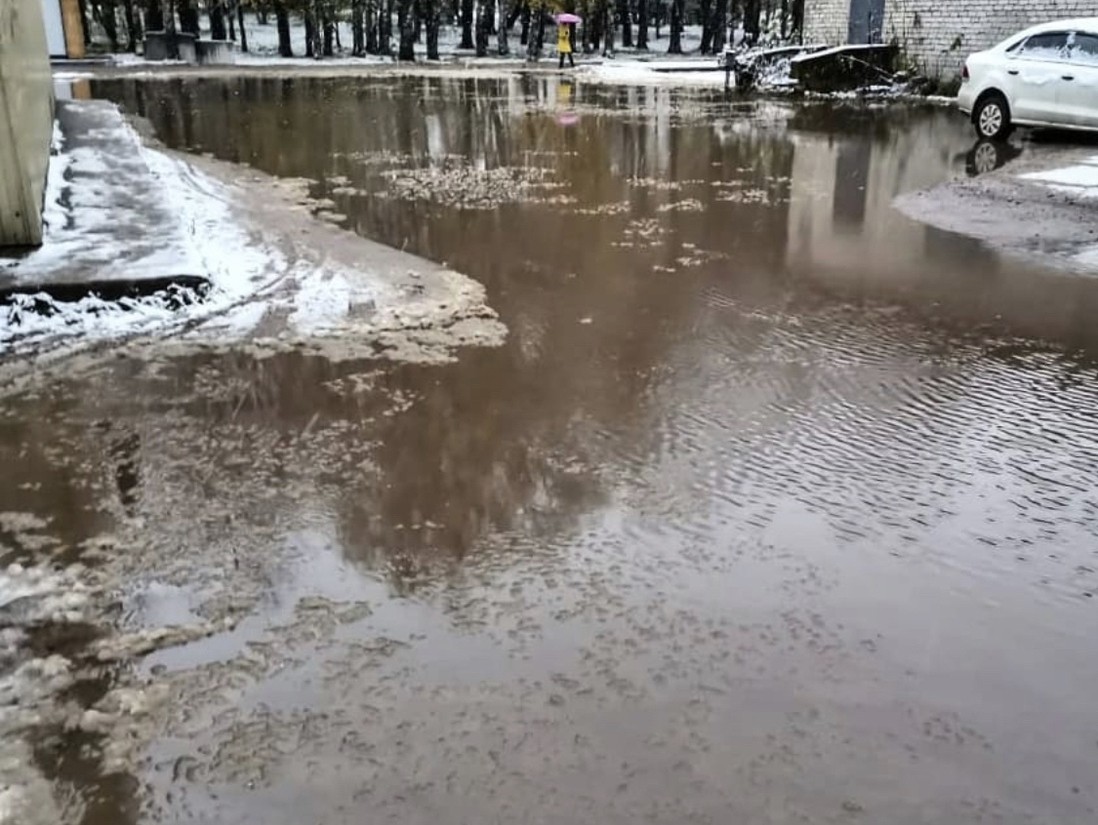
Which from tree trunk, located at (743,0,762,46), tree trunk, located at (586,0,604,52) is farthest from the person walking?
tree trunk, located at (743,0,762,46)

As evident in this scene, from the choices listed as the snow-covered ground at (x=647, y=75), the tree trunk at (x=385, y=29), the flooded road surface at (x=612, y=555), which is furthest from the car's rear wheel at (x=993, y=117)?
the tree trunk at (x=385, y=29)

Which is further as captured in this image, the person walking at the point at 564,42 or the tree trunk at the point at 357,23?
the tree trunk at the point at 357,23

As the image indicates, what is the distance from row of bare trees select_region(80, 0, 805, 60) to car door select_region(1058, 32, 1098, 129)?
17187 millimetres

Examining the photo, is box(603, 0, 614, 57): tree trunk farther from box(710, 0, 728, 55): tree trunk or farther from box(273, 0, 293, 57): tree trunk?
box(273, 0, 293, 57): tree trunk

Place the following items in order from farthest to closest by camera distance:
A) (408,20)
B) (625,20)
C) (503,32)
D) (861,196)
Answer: (625,20) < (503,32) < (408,20) < (861,196)

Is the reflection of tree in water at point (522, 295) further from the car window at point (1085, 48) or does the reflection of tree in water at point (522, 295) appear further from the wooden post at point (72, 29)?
the wooden post at point (72, 29)

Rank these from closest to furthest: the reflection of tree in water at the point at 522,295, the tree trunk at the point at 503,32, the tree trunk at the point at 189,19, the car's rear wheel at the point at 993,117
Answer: the reflection of tree in water at the point at 522,295
the car's rear wheel at the point at 993,117
the tree trunk at the point at 189,19
the tree trunk at the point at 503,32

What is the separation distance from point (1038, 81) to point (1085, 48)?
711mm

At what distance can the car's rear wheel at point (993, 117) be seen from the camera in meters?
15.5

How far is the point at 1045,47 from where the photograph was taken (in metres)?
15.0

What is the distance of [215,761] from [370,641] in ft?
2.24

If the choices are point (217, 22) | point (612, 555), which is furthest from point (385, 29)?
point (612, 555)

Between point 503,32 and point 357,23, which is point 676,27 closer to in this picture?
point 503,32

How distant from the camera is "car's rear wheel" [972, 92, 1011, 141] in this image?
15.5 m
